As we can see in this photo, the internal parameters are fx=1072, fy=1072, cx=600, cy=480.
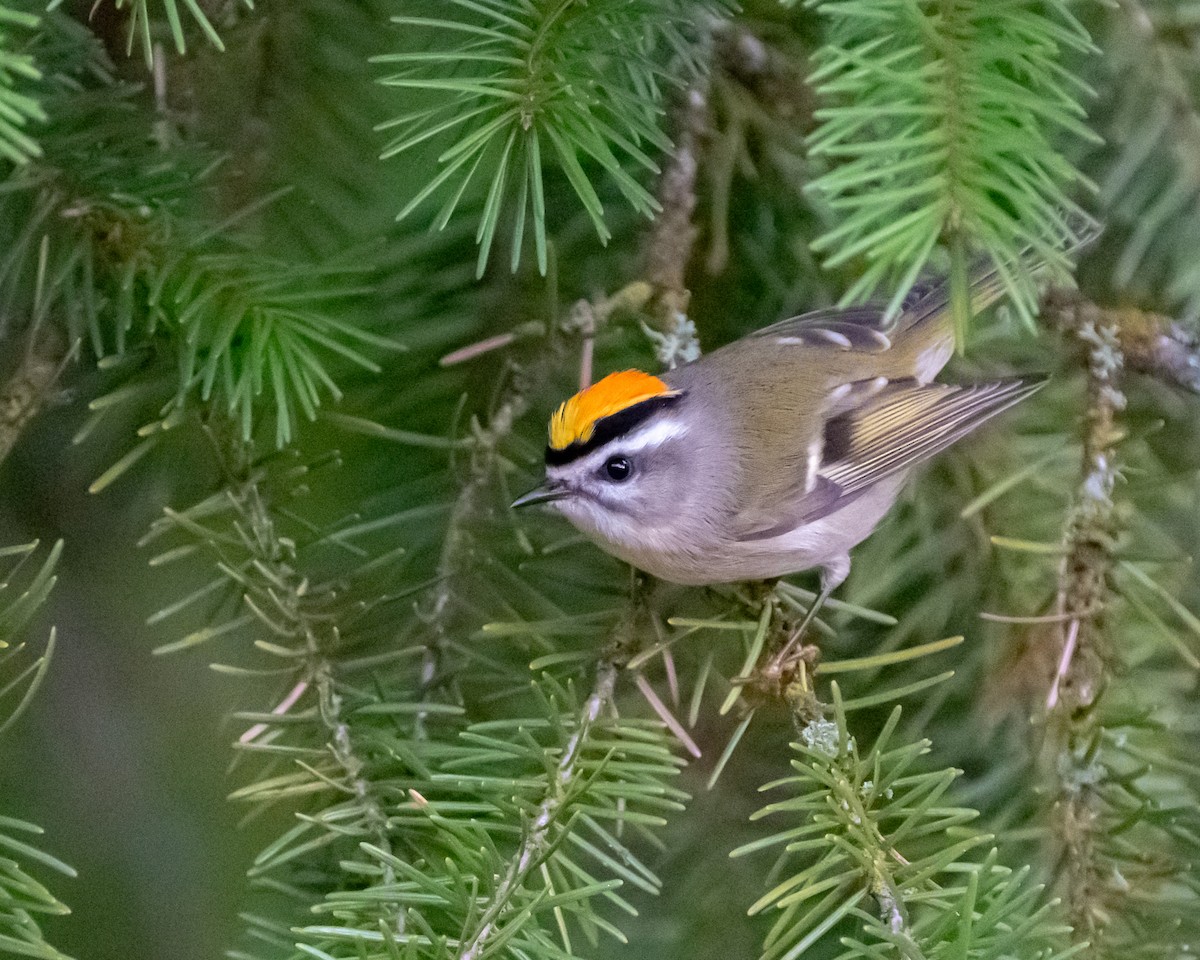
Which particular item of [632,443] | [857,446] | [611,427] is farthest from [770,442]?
[611,427]

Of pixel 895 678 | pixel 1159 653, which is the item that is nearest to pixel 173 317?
pixel 895 678

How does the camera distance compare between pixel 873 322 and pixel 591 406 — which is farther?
pixel 873 322

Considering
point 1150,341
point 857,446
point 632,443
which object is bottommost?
point 857,446

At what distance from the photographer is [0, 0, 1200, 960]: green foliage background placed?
68 cm

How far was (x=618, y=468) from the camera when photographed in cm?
125

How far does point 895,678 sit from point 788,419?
0.45m

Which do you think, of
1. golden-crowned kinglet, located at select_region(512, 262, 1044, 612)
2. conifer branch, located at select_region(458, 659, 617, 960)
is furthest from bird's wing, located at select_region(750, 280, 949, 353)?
conifer branch, located at select_region(458, 659, 617, 960)

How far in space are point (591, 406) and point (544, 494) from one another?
0.12 m

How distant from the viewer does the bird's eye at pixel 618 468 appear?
122cm

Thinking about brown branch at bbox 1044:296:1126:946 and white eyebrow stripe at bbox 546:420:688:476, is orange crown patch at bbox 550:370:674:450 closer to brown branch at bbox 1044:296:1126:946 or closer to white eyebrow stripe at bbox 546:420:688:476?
white eyebrow stripe at bbox 546:420:688:476

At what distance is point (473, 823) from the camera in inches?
27.0

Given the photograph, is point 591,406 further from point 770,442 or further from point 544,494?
point 770,442

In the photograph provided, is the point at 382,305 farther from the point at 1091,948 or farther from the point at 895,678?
the point at 1091,948

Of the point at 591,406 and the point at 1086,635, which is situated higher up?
the point at 591,406
